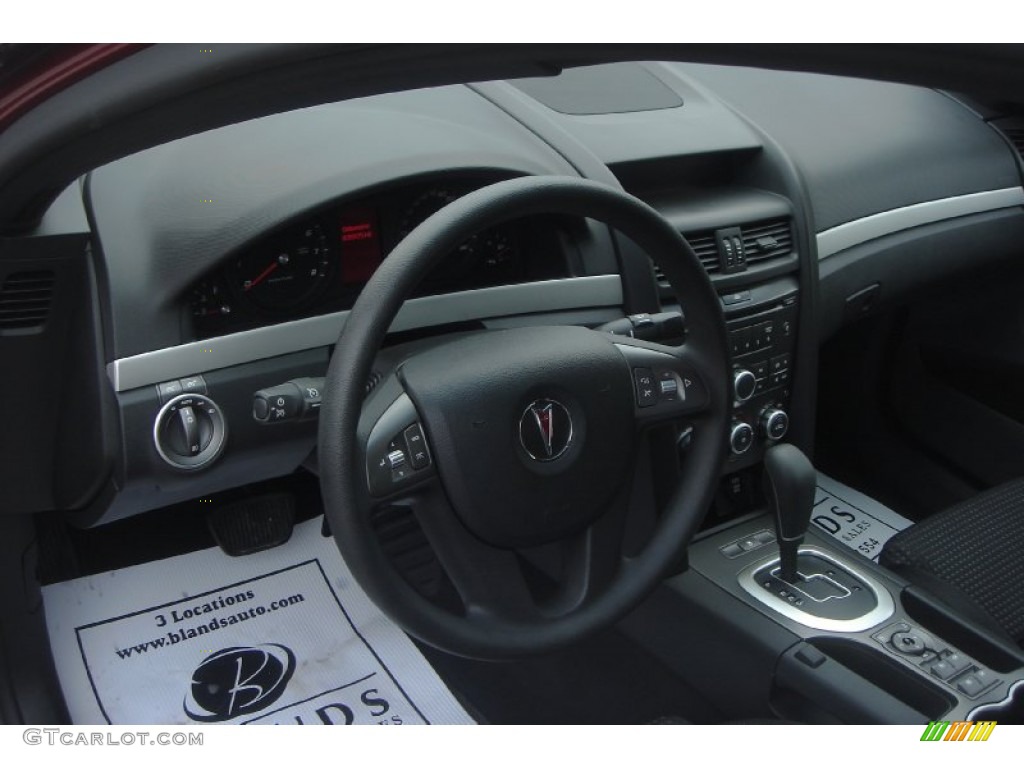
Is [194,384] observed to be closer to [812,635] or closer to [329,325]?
[329,325]

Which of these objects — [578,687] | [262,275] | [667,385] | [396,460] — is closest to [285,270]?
[262,275]

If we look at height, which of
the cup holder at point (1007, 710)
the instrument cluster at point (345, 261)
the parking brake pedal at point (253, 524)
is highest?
the instrument cluster at point (345, 261)

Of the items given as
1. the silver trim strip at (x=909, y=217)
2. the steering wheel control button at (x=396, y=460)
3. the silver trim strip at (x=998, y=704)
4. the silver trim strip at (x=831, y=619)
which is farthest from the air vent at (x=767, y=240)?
the steering wheel control button at (x=396, y=460)

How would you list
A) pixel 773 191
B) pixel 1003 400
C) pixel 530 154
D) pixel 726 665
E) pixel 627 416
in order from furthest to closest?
1. pixel 1003 400
2. pixel 773 191
3. pixel 726 665
4. pixel 530 154
5. pixel 627 416

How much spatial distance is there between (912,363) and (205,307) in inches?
69.1

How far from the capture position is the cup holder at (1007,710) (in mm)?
1458

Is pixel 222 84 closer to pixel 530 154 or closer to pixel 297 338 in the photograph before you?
pixel 297 338

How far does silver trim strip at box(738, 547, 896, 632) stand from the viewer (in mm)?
1626

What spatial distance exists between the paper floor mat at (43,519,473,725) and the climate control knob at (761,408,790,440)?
700mm

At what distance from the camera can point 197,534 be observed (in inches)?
76.2

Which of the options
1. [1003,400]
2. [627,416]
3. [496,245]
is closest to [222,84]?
[627,416]

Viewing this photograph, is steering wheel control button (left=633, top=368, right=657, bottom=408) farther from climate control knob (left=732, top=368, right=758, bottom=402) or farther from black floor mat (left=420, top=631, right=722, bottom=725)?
black floor mat (left=420, top=631, right=722, bottom=725)
